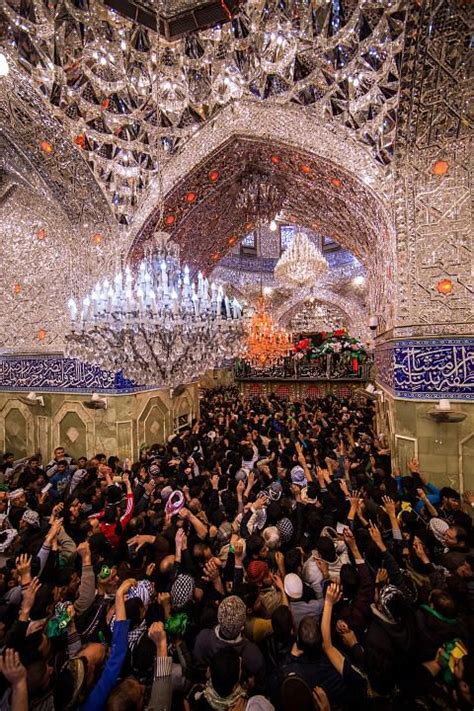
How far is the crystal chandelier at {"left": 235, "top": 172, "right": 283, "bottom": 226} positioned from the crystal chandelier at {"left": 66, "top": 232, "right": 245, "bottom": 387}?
348 cm

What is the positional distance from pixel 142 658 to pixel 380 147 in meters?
5.57

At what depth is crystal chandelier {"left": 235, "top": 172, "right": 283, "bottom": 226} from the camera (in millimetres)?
5766

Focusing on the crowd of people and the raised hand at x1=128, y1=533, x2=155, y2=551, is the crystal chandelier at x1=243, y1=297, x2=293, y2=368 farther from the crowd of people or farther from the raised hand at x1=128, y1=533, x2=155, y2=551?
the raised hand at x1=128, y1=533, x2=155, y2=551

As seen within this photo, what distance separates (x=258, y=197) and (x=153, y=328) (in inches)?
175

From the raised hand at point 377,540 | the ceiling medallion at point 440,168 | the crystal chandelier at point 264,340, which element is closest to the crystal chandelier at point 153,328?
the raised hand at point 377,540

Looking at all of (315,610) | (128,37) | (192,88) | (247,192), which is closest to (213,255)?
(247,192)

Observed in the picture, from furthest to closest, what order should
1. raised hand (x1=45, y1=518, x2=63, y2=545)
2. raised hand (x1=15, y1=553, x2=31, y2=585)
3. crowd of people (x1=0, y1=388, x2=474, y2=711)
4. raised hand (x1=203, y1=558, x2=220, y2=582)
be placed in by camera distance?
raised hand (x1=45, y1=518, x2=63, y2=545), raised hand (x1=203, y1=558, x2=220, y2=582), raised hand (x1=15, y1=553, x2=31, y2=585), crowd of people (x1=0, y1=388, x2=474, y2=711)

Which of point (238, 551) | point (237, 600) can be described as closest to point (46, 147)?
point (238, 551)

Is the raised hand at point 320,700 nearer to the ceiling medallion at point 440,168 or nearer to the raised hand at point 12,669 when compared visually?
the raised hand at point 12,669

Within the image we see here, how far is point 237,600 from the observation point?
1.76 m

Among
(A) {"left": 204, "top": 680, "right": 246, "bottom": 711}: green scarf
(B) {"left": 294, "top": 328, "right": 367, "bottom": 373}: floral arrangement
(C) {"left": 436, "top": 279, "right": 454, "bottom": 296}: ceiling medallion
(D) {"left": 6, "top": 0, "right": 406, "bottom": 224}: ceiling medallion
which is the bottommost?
(A) {"left": 204, "top": 680, "right": 246, "bottom": 711}: green scarf

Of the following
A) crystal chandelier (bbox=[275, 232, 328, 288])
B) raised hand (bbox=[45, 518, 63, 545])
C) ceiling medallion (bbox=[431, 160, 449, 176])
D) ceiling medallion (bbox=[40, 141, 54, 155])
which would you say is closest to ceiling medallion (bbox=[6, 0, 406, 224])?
ceiling medallion (bbox=[40, 141, 54, 155])

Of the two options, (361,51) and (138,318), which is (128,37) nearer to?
(361,51)

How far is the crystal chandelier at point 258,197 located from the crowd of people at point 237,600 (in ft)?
15.8
